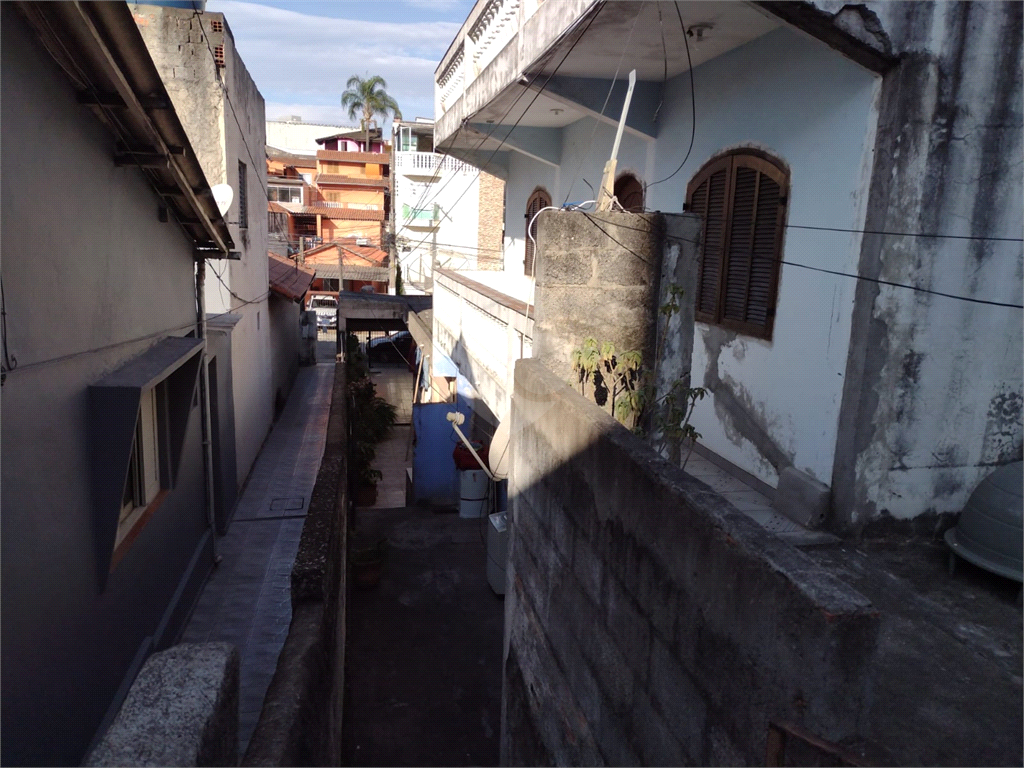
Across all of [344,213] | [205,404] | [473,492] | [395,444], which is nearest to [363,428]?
[395,444]

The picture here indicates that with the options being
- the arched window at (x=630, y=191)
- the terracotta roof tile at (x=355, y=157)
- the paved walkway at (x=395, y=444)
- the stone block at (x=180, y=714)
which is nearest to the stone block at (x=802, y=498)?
the arched window at (x=630, y=191)

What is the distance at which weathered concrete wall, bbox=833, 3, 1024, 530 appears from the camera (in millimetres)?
4551

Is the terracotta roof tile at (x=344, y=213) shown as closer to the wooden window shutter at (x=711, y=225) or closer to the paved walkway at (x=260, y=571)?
the paved walkway at (x=260, y=571)

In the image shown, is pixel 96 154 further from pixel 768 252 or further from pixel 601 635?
pixel 768 252

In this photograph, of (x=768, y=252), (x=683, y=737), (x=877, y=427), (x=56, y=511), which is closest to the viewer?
(x=683, y=737)

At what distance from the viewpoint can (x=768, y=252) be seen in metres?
6.05

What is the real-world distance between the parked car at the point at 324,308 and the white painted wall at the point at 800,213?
33.3 metres

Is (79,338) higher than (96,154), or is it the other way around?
(96,154)

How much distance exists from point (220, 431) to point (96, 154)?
4.81m

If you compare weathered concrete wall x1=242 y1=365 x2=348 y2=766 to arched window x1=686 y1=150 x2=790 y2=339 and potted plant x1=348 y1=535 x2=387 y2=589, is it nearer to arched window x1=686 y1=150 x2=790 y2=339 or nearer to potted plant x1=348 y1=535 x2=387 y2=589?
potted plant x1=348 y1=535 x2=387 y2=589

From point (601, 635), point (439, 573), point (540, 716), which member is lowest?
point (439, 573)

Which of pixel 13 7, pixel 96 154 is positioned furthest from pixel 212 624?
pixel 13 7

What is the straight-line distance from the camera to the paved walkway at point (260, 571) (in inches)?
247

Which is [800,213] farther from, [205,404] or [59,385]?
[205,404]
